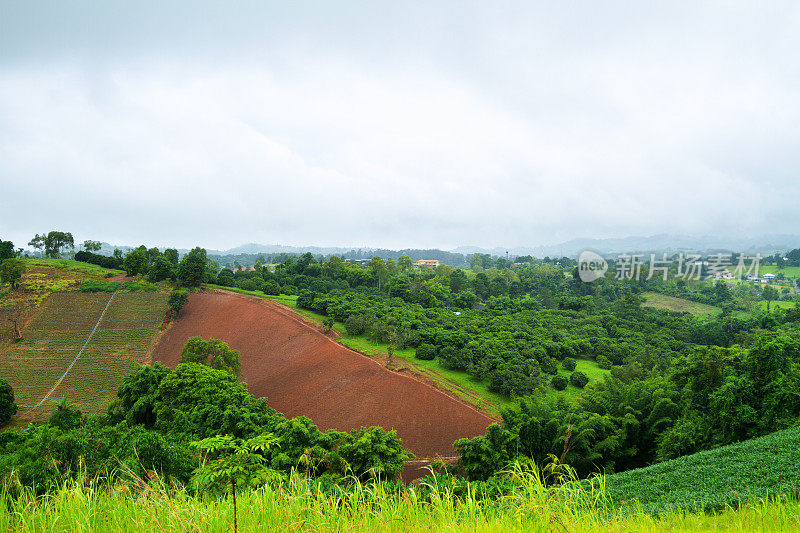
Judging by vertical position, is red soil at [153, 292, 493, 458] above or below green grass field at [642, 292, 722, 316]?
below

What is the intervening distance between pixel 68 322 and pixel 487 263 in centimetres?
9325

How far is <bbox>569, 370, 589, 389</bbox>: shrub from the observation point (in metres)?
21.3

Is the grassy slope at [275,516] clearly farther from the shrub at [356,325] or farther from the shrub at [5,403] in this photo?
the shrub at [356,325]

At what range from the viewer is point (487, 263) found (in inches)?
4158

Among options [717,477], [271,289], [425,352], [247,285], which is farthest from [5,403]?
[717,477]

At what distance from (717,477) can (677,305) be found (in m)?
51.6

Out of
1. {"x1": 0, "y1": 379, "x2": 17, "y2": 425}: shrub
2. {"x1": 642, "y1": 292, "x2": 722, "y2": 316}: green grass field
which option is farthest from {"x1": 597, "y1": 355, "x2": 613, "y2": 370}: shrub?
{"x1": 0, "y1": 379, "x2": 17, "y2": 425}: shrub

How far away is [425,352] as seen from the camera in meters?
23.1

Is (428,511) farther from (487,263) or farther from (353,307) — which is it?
(487,263)

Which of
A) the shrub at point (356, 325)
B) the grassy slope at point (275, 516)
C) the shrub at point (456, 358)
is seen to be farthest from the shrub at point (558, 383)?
the grassy slope at point (275, 516)

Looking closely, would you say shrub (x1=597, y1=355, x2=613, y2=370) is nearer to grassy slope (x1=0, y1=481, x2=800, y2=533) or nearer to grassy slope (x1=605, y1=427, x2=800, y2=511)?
grassy slope (x1=605, y1=427, x2=800, y2=511)

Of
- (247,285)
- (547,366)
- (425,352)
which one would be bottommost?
(547,366)

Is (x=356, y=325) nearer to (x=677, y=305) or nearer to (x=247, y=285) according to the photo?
(x=247, y=285)

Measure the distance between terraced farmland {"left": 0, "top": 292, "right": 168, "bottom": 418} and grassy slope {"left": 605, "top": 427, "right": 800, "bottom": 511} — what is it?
2380 centimetres
